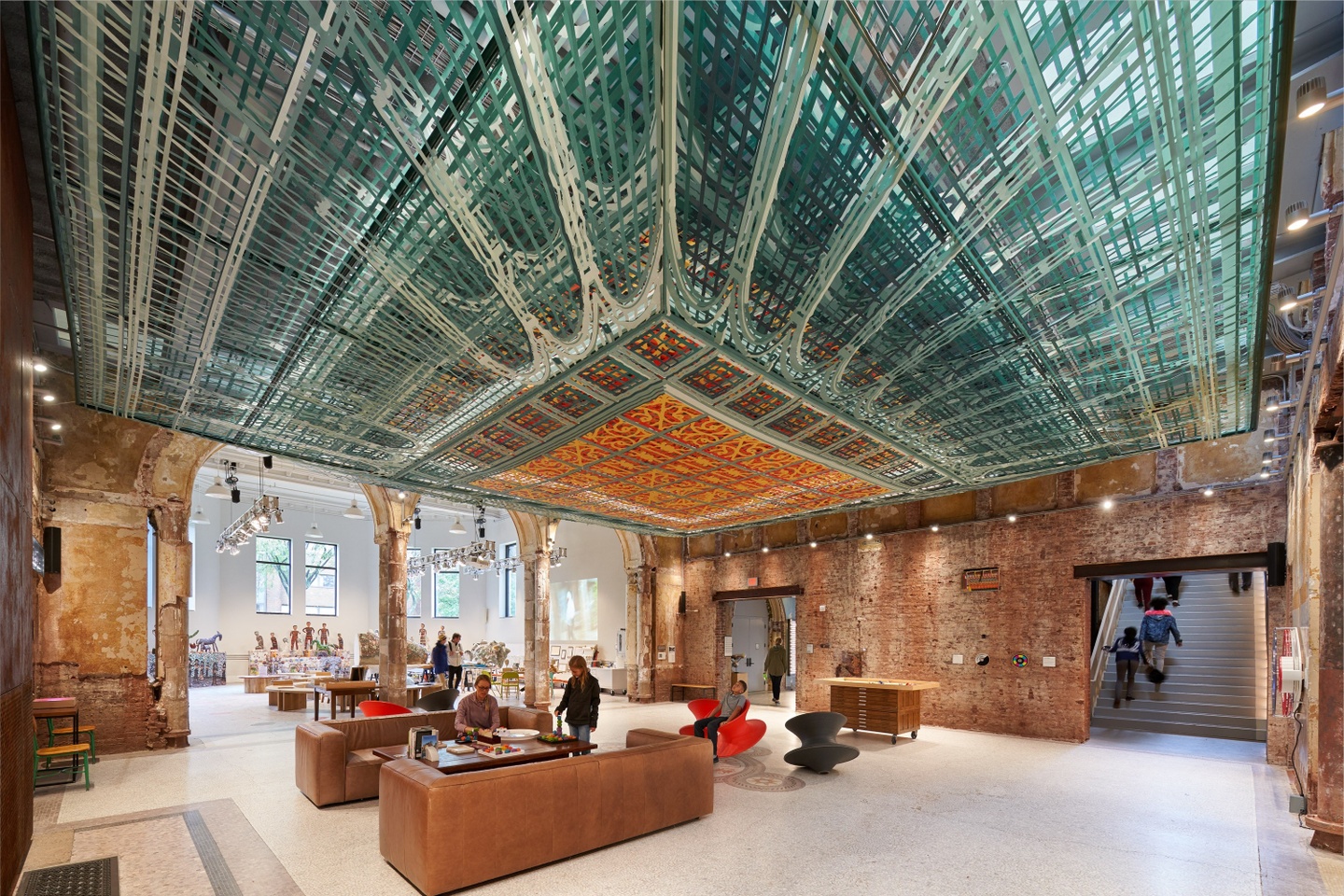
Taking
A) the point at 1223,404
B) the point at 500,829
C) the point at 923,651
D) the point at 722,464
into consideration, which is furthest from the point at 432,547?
the point at 1223,404

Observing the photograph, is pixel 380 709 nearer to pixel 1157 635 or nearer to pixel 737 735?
pixel 737 735

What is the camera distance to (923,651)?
13062 millimetres

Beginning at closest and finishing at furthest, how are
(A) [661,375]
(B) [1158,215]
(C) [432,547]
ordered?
(B) [1158,215]
(A) [661,375]
(C) [432,547]

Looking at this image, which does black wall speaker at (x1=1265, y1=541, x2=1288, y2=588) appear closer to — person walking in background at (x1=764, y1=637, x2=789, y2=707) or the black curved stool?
the black curved stool

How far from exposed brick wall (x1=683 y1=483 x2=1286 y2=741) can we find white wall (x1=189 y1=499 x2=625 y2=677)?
761cm

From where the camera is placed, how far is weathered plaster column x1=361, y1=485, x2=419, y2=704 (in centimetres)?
1331

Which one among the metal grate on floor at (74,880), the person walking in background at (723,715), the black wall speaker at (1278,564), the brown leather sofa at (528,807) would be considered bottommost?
the person walking in background at (723,715)

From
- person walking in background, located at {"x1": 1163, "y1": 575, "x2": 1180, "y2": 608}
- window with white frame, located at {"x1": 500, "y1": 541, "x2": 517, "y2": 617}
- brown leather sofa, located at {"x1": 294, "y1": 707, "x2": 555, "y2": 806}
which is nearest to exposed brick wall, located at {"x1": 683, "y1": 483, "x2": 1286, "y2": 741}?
person walking in background, located at {"x1": 1163, "y1": 575, "x2": 1180, "y2": 608}

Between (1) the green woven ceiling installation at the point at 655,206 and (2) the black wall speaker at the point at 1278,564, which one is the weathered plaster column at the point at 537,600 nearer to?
(1) the green woven ceiling installation at the point at 655,206

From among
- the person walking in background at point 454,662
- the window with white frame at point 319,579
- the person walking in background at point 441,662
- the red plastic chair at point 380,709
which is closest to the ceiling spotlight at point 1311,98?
the red plastic chair at point 380,709

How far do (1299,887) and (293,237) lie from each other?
27.2 feet

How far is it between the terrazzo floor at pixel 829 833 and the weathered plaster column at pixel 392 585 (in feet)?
11.5

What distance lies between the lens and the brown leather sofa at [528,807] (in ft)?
15.9

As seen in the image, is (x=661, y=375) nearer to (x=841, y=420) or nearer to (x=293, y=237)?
(x=841, y=420)
